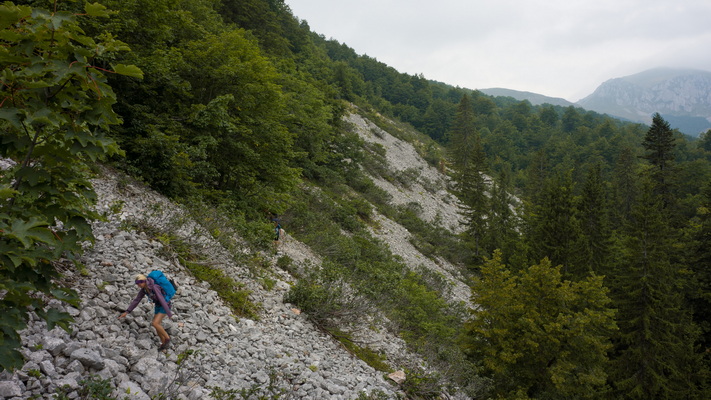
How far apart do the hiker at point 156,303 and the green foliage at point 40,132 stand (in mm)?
3211

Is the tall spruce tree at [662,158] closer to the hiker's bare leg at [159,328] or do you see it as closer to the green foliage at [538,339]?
the green foliage at [538,339]

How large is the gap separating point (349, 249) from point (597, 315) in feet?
33.6

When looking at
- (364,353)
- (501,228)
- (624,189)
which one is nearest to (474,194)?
(501,228)

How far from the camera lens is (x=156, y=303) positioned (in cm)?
601

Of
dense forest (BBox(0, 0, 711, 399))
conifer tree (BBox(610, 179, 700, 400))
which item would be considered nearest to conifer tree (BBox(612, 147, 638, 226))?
dense forest (BBox(0, 0, 711, 399))

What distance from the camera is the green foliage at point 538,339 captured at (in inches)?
475

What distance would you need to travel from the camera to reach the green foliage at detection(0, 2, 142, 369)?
7.86 feet

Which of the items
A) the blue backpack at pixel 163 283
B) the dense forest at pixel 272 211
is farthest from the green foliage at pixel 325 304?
the blue backpack at pixel 163 283

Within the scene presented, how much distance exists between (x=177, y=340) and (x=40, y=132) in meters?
4.48

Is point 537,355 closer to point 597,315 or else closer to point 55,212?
point 597,315

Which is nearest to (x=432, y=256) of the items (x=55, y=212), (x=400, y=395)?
(x=400, y=395)

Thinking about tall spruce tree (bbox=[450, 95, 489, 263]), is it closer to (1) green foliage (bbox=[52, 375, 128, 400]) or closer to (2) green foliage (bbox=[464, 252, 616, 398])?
(2) green foliage (bbox=[464, 252, 616, 398])

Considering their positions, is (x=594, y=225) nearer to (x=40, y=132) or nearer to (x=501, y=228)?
(x=501, y=228)

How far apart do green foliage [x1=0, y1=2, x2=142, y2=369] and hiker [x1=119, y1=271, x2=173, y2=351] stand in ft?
10.5
